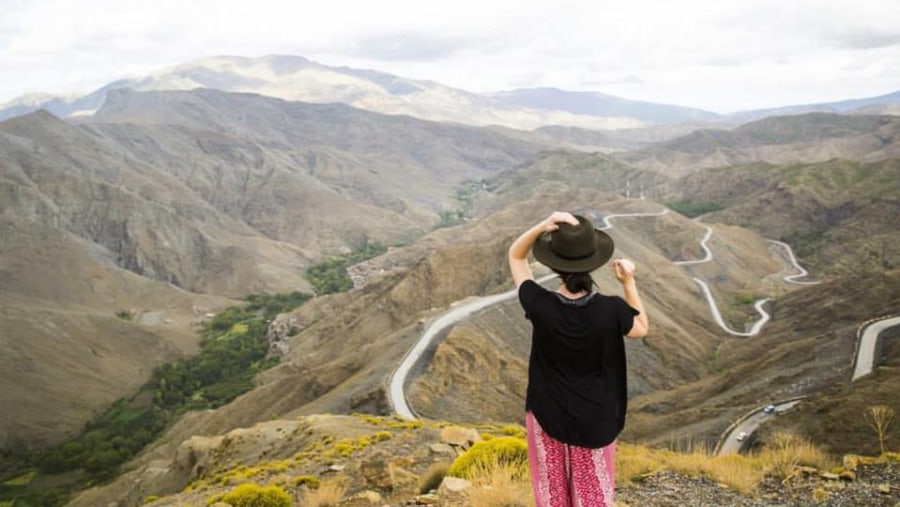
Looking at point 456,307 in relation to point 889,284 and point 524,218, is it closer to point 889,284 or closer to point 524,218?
point 889,284

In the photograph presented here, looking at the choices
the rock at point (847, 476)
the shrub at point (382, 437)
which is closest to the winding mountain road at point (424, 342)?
the shrub at point (382, 437)

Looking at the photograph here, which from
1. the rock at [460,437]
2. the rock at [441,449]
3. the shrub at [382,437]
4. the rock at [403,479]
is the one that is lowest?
the shrub at [382,437]

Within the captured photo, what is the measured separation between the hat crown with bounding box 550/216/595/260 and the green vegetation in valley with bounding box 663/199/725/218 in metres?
127

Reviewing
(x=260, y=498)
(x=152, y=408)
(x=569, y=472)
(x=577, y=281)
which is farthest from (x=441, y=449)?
(x=152, y=408)

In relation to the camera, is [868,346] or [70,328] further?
[70,328]

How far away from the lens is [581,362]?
403 cm

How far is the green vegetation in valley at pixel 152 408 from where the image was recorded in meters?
52.4

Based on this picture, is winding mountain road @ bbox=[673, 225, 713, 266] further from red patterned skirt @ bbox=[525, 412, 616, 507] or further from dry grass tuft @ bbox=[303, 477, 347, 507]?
red patterned skirt @ bbox=[525, 412, 616, 507]

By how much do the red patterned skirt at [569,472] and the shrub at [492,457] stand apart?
12.6ft

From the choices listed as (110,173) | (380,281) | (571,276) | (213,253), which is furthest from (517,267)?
(110,173)

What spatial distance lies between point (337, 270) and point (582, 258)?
125 metres

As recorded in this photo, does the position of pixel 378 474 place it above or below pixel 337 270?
above

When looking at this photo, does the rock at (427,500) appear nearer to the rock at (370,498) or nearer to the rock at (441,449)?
the rock at (370,498)

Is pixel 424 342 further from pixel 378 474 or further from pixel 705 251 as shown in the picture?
pixel 705 251
